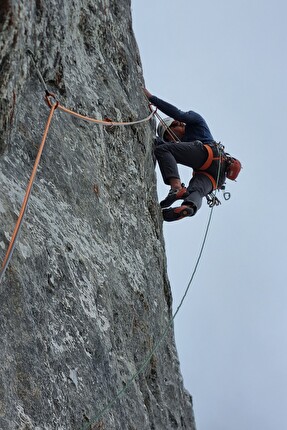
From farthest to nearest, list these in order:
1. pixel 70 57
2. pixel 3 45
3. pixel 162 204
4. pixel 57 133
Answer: pixel 162 204 → pixel 70 57 → pixel 57 133 → pixel 3 45

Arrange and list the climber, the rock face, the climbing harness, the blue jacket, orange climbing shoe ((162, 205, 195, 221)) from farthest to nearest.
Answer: the blue jacket < the climber < orange climbing shoe ((162, 205, 195, 221)) < the rock face < the climbing harness

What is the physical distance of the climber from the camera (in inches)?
391

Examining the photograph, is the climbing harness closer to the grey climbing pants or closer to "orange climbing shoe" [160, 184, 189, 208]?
the grey climbing pants

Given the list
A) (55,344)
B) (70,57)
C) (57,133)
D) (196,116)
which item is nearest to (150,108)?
(196,116)

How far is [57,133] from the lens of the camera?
7.09m

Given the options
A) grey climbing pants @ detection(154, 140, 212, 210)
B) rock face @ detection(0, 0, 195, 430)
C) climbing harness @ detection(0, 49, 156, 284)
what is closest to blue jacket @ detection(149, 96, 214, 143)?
climbing harness @ detection(0, 49, 156, 284)

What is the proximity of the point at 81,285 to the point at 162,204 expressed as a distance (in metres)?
3.95

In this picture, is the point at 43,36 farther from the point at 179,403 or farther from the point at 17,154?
the point at 179,403

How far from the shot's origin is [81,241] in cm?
665

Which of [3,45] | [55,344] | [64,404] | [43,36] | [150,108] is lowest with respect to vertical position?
[64,404]

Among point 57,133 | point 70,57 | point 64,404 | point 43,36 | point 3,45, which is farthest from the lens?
point 70,57

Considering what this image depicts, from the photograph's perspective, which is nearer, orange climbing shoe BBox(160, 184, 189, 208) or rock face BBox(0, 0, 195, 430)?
rock face BBox(0, 0, 195, 430)

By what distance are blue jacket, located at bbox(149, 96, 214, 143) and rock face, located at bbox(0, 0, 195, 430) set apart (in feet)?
1.66

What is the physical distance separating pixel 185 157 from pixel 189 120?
601 mm
